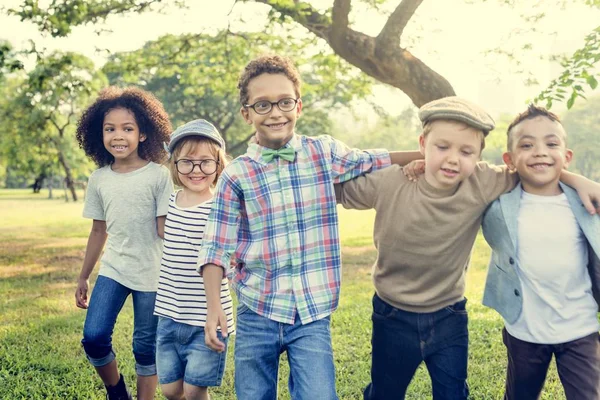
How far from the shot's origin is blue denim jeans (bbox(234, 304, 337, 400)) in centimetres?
254

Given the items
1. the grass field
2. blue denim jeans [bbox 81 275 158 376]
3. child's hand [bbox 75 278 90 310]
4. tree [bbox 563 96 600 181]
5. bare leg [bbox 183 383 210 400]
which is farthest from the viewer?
tree [bbox 563 96 600 181]

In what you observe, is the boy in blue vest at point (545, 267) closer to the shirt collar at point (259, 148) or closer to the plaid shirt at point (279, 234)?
the plaid shirt at point (279, 234)

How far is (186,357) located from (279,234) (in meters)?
0.94

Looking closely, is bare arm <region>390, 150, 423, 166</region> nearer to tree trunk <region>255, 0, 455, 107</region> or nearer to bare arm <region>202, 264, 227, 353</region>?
bare arm <region>202, 264, 227, 353</region>

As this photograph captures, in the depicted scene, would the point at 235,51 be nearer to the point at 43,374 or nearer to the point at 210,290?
the point at 43,374

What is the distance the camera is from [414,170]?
9.02 ft

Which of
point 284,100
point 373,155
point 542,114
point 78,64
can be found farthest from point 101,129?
point 78,64

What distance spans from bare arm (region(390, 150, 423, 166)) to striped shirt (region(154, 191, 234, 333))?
1028 mm

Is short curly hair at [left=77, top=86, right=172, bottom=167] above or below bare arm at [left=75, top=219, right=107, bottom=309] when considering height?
above

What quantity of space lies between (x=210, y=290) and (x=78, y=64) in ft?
33.2

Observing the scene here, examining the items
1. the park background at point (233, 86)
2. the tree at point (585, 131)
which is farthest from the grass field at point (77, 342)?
the tree at point (585, 131)

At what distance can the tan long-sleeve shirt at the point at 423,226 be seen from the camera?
2.72 metres

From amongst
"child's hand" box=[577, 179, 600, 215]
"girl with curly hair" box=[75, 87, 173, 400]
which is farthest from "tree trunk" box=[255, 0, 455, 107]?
"child's hand" box=[577, 179, 600, 215]

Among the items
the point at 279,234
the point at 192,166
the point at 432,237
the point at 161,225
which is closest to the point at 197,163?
the point at 192,166
